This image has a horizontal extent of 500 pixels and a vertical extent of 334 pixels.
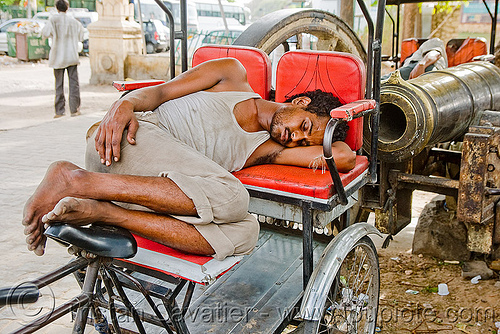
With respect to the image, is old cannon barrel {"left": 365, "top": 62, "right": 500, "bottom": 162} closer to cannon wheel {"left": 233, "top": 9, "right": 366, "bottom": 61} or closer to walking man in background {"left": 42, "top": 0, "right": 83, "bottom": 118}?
cannon wheel {"left": 233, "top": 9, "right": 366, "bottom": 61}

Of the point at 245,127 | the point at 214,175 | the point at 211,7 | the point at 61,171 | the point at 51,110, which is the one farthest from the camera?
the point at 211,7

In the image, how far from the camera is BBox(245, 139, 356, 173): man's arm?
269 centimetres

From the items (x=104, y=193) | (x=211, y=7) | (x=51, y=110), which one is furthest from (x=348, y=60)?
(x=211, y=7)

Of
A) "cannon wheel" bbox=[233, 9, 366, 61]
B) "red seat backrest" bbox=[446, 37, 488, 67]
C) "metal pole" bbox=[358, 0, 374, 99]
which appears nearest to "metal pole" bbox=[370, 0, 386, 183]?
"metal pole" bbox=[358, 0, 374, 99]

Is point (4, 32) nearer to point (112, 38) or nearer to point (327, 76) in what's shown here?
point (112, 38)

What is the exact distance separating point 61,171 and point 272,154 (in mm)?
1267

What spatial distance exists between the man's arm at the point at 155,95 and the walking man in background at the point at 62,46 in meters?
7.01

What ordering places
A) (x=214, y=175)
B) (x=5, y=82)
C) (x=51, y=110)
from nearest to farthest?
(x=214, y=175)
(x=51, y=110)
(x=5, y=82)

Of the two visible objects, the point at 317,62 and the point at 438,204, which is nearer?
the point at 317,62

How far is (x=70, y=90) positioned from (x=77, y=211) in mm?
8083

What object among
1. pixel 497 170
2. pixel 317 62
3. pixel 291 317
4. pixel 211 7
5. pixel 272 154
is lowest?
pixel 291 317

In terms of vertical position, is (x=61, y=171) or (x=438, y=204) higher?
(x=61, y=171)

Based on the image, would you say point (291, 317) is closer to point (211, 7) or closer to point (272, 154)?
point (272, 154)

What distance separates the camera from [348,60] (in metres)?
3.04
